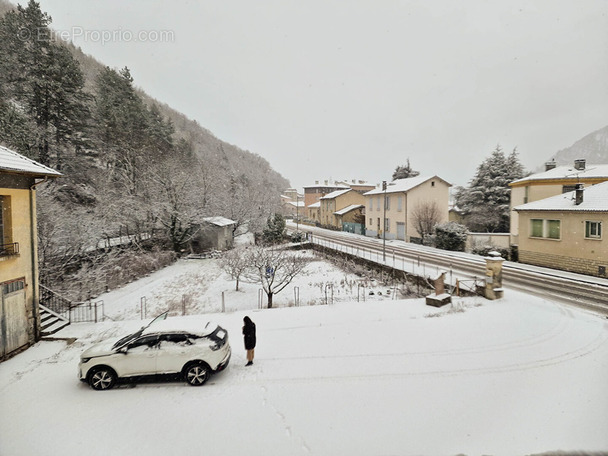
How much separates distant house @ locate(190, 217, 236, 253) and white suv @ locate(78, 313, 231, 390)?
24.2 meters

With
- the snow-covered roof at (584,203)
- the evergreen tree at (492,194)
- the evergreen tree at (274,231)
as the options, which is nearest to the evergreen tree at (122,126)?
the evergreen tree at (274,231)

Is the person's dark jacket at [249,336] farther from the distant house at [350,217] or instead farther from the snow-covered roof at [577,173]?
the distant house at [350,217]

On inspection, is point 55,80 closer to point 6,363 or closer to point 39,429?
point 6,363

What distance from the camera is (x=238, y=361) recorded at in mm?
7652

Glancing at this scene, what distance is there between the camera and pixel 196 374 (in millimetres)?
6547

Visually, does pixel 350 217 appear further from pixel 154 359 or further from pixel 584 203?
pixel 154 359

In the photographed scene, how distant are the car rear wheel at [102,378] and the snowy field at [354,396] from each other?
0.55 ft

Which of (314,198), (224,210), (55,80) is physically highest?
(55,80)

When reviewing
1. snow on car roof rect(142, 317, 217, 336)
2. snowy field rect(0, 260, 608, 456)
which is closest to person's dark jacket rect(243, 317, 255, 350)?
snowy field rect(0, 260, 608, 456)

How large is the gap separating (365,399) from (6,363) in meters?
10.3

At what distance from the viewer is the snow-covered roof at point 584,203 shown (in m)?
15.9

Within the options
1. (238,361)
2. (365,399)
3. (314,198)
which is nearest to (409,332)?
(365,399)

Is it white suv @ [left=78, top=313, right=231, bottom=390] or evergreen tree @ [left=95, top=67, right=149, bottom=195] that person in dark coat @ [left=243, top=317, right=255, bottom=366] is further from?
evergreen tree @ [left=95, top=67, right=149, bottom=195]

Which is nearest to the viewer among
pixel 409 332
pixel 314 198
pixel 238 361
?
pixel 238 361
